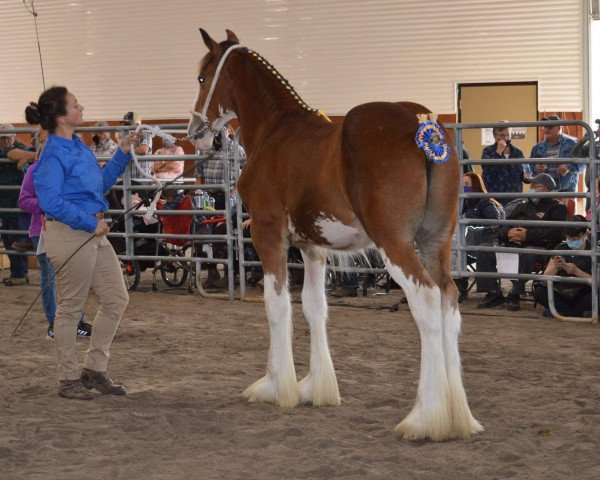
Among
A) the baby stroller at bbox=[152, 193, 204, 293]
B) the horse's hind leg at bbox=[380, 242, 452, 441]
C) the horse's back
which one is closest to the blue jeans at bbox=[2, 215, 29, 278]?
the baby stroller at bbox=[152, 193, 204, 293]

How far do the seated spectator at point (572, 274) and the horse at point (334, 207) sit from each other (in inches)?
141

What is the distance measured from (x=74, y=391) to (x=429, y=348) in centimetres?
222

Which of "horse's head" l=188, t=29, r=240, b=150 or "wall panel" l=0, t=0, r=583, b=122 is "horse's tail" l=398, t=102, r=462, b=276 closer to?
"horse's head" l=188, t=29, r=240, b=150

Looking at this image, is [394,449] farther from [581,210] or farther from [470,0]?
[470,0]

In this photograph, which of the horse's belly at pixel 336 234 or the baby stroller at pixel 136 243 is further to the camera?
the baby stroller at pixel 136 243

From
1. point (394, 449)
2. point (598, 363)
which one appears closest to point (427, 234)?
point (394, 449)

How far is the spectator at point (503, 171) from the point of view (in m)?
10.4

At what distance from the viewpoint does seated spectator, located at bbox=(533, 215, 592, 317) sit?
27.9 feet

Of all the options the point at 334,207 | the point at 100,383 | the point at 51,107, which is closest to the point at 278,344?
the point at 334,207

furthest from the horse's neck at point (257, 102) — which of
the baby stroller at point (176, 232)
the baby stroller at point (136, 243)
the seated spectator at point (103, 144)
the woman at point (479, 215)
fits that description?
the seated spectator at point (103, 144)

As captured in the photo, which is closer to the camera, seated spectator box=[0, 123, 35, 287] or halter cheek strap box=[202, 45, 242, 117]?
halter cheek strap box=[202, 45, 242, 117]

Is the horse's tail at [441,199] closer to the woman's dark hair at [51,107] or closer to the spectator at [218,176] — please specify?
the woman's dark hair at [51,107]

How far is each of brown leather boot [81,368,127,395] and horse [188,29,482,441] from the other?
2.68 feet

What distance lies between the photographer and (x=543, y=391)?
580 centimetres
